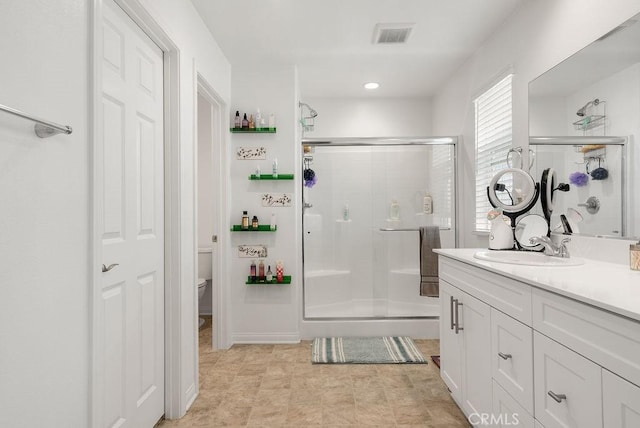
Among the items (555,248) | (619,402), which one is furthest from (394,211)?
(619,402)

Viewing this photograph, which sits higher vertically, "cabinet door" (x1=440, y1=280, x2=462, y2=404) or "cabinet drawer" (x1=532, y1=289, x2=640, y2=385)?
"cabinet drawer" (x1=532, y1=289, x2=640, y2=385)

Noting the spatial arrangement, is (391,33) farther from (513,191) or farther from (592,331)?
(592,331)

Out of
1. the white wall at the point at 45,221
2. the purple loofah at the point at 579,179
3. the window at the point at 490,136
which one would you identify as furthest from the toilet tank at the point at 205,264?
the purple loofah at the point at 579,179

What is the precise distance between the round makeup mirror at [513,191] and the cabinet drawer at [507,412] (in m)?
1.06

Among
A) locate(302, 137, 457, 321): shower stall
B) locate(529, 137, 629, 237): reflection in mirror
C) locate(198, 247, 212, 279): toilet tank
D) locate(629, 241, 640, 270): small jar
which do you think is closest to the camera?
locate(629, 241, 640, 270): small jar

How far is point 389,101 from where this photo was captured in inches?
169

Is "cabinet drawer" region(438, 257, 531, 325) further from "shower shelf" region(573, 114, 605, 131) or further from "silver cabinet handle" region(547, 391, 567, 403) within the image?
"shower shelf" region(573, 114, 605, 131)

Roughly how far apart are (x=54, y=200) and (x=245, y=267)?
2.21 metres

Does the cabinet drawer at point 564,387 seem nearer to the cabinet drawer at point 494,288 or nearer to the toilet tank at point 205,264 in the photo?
the cabinet drawer at point 494,288

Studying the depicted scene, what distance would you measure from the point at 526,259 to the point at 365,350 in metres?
1.55

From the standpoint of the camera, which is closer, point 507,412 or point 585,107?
point 507,412

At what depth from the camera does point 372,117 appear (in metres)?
4.32

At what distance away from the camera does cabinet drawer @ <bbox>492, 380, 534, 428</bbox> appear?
4.37ft

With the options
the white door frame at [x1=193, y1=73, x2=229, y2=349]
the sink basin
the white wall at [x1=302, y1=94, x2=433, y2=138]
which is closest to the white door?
the white door frame at [x1=193, y1=73, x2=229, y2=349]
